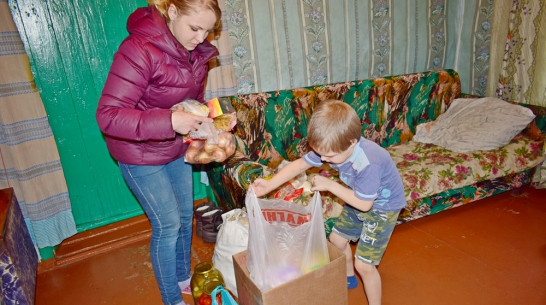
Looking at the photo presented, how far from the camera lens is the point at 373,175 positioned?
1.34m

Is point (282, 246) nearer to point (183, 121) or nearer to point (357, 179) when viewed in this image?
point (357, 179)

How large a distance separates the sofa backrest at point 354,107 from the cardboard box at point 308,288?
1106 millimetres

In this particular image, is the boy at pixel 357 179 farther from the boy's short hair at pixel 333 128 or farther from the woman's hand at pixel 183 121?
the woman's hand at pixel 183 121

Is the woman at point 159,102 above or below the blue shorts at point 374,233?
above

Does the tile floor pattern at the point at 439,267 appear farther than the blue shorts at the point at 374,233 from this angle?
Yes

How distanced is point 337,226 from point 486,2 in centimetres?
267

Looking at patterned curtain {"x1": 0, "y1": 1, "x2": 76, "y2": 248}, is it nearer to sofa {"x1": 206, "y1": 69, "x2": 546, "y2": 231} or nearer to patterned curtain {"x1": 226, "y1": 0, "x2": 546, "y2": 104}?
sofa {"x1": 206, "y1": 69, "x2": 546, "y2": 231}

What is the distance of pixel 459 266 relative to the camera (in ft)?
6.51

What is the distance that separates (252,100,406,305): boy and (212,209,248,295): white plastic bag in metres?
0.42

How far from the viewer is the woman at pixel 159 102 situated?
1267 millimetres

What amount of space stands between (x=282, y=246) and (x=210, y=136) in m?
0.56

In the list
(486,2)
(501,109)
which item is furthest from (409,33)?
(501,109)

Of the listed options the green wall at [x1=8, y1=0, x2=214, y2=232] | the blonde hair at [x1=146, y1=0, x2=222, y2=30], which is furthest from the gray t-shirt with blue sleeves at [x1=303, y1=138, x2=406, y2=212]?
the green wall at [x1=8, y1=0, x2=214, y2=232]

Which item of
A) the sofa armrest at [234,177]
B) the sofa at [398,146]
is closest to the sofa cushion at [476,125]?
the sofa at [398,146]
